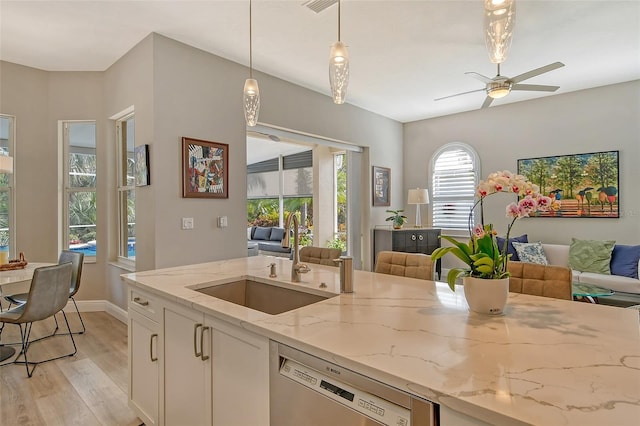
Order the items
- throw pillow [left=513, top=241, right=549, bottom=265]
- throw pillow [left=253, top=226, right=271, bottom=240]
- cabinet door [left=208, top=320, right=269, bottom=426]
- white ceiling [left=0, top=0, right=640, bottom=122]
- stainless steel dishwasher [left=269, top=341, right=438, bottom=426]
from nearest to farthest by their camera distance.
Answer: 1. stainless steel dishwasher [left=269, top=341, right=438, bottom=426]
2. cabinet door [left=208, top=320, right=269, bottom=426]
3. white ceiling [left=0, top=0, right=640, bottom=122]
4. throw pillow [left=513, top=241, right=549, bottom=265]
5. throw pillow [left=253, top=226, right=271, bottom=240]

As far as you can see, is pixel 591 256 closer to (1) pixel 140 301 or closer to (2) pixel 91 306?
(1) pixel 140 301

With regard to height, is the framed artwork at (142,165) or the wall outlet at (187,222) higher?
the framed artwork at (142,165)

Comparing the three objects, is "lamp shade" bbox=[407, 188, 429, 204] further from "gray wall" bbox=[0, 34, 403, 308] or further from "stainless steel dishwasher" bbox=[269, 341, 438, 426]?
"stainless steel dishwasher" bbox=[269, 341, 438, 426]

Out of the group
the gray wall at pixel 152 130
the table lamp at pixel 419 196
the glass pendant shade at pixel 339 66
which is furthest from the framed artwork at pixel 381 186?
the glass pendant shade at pixel 339 66

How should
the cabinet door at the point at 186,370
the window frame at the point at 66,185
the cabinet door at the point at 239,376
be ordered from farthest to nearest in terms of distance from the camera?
1. the window frame at the point at 66,185
2. the cabinet door at the point at 186,370
3. the cabinet door at the point at 239,376

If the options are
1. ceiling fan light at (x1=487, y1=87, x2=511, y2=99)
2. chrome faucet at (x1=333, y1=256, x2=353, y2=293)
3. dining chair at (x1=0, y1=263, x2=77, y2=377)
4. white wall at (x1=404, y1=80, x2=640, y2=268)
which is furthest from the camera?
white wall at (x1=404, y1=80, x2=640, y2=268)

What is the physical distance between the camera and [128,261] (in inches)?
158

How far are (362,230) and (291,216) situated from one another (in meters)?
4.04

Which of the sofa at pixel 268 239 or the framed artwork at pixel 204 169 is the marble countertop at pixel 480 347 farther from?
the sofa at pixel 268 239

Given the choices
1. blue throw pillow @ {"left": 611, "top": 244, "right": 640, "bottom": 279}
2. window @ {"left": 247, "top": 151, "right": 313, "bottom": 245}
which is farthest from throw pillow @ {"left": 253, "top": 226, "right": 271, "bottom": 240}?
blue throw pillow @ {"left": 611, "top": 244, "right": 640, "bottom": 279}

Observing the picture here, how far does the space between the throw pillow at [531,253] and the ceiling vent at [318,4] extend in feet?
12.9

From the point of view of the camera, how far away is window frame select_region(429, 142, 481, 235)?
5742mm

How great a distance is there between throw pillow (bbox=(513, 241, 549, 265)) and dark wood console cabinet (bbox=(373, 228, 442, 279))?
3.95 feet

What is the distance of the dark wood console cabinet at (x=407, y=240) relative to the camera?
5438 mm
